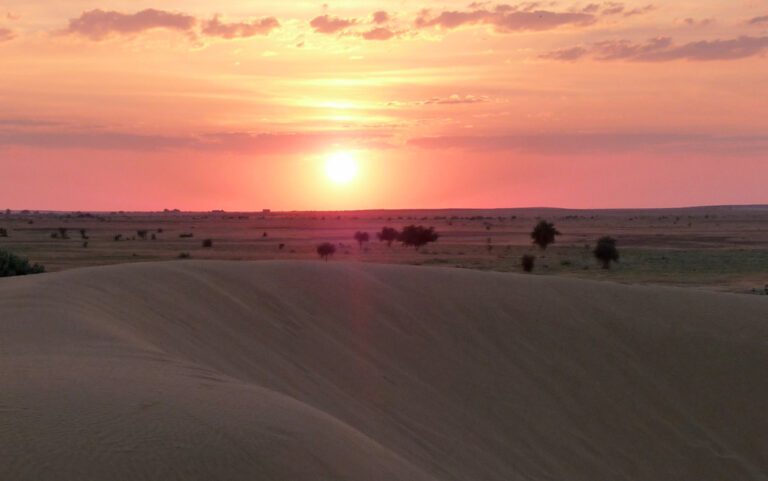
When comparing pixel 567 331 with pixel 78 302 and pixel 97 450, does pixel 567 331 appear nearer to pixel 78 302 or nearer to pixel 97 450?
pixel 78 302

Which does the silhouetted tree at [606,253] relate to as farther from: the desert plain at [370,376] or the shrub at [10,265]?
the shrub at [10,265]

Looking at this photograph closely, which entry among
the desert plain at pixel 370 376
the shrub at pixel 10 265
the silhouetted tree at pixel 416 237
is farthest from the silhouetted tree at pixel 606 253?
the shrub at pixel 10 265

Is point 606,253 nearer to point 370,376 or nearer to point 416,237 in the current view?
point 416,237

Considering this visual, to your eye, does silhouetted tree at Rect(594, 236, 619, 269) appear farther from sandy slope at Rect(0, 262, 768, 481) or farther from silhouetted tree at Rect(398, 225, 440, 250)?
sandy slope at Rect(0, 262, 768, 481)

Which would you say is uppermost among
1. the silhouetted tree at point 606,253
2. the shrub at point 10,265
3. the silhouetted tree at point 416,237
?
the silhouetted tree at point 416,237

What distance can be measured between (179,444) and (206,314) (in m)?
9.12

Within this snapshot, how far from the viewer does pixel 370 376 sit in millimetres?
14969

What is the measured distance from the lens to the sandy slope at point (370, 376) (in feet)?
24.8

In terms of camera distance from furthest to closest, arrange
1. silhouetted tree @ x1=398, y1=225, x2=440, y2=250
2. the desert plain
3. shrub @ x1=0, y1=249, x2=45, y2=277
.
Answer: silhouetted tree @ x1=398, y1=225, x2=440, y2=250 → shrub @ x1=0, y1=249, x2=45, y2=277 → the desert plain

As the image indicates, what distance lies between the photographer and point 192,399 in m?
8.62

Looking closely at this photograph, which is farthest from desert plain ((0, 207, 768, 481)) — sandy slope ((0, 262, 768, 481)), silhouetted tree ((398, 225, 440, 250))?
silhouetted tree ((398, 225, 440, 250))

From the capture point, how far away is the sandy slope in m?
7.57

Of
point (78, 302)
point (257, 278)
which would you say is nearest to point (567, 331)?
point (257, 278)

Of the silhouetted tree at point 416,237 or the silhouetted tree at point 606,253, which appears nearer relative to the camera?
the silhouetted tree at point 606,253
